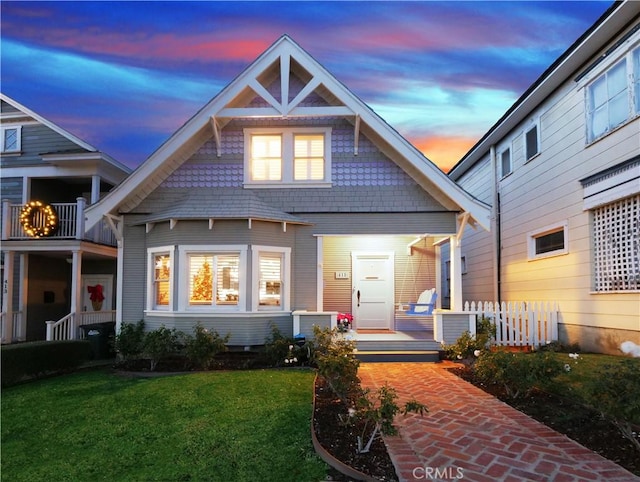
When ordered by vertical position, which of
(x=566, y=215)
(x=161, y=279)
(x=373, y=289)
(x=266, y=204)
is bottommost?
(x=373, y=289)

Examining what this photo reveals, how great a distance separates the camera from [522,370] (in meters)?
6.20

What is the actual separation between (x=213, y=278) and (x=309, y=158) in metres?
3.95

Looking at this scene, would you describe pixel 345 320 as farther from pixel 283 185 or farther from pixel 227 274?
pixel 283 185

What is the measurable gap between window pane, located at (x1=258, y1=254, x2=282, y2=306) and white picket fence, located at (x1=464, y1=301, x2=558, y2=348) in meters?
4.71

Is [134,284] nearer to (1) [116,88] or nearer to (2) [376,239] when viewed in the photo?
(2) [376,239]

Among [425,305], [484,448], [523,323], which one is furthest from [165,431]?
[523,323]

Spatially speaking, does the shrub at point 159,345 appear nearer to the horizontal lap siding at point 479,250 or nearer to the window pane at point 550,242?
the window pane at point 550,242

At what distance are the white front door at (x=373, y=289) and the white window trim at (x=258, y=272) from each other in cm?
231

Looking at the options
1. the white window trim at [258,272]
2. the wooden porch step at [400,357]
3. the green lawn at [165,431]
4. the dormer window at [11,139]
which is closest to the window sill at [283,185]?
the white window trim at [258,272]

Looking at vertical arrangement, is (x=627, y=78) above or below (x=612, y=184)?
above

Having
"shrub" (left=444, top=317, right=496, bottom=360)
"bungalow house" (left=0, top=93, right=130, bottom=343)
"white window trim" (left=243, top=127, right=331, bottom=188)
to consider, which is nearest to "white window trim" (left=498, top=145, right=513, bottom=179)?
"white window trim" (left=243, top=127, right=331, bottom=188)

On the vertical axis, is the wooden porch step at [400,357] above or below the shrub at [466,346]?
below

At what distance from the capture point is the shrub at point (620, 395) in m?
4.14

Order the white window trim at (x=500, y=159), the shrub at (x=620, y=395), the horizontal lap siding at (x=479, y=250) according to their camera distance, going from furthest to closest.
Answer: the horizontal lap siding at (x=479, y=250), the white window trim at (x=500, y=159), the shrub at (x=620, y=395)
